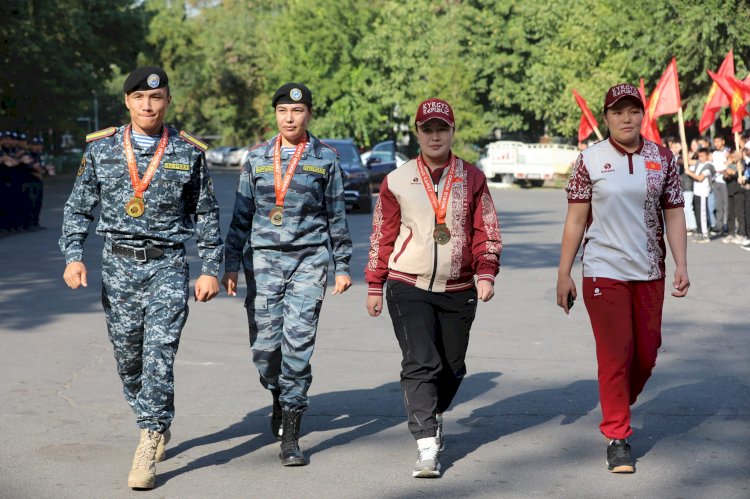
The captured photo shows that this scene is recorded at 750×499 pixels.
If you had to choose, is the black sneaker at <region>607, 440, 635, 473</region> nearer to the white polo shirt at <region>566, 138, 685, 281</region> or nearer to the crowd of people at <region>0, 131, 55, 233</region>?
the white polo shirt at <region>566, 138, 685, 281</region>

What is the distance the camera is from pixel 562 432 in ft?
23.0

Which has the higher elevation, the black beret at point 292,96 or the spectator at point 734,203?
the black beret at point 292,96

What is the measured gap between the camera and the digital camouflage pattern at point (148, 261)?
19.6ft

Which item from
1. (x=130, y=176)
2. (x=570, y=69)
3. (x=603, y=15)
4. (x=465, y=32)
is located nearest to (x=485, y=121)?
(x=465, y=32)

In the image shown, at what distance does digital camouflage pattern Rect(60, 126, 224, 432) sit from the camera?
598cm

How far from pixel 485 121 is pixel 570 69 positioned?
9.90 meters

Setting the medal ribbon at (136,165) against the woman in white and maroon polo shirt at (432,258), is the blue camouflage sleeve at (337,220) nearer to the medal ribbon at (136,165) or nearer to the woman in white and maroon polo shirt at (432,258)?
the woman in white and maroon polo shirt at (432,258)

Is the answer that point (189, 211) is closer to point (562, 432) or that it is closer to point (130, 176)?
point (130, 176)

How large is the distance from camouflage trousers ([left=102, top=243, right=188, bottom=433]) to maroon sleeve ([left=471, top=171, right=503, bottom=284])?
4.66ft

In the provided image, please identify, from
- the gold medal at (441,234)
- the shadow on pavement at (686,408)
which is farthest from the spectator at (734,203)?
the gold medal at (441,234)

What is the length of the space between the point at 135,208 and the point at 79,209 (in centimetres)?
35

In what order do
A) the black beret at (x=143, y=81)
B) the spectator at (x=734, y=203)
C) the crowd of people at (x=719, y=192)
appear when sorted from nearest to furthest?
the black beret at (x=143, y=81), the crowd of people at (x=719, y=192), the spectator at (x=734, y=203)

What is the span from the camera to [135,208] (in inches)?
234

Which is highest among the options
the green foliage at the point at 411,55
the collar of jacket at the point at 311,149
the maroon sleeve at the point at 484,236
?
the green foliage at the point at 411,55
